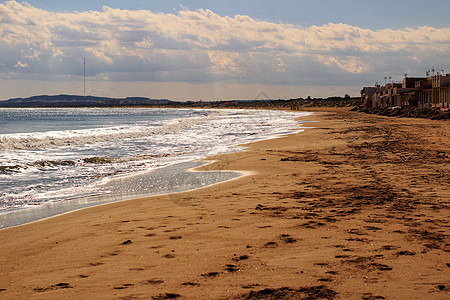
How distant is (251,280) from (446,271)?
1.96 metres

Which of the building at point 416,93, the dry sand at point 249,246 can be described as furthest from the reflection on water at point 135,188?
the building at point 416,93

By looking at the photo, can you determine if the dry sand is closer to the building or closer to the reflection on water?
the reflection on water

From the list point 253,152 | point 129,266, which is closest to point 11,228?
point 129,266

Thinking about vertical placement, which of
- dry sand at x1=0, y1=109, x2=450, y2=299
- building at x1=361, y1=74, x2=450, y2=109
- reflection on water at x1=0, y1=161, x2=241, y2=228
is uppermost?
building at x1=361, y1=74, x2=450, y2=109

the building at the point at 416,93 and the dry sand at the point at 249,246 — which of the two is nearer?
the dry sand at the point at 249,246

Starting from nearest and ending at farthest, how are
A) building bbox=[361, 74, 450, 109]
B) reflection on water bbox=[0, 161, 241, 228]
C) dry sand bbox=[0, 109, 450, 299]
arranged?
dry sand bbox=[0, 109, 450, 299] → reflection on water bbox=[0, 161, 241, 228] → building bbox=[361, 74, 450, 109]

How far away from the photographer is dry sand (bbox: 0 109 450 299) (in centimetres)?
420

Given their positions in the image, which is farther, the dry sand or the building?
the building

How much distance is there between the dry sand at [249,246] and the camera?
4199 millimetres

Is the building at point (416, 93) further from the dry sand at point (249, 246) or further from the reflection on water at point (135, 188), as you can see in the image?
the dry sand at point (249, 246)

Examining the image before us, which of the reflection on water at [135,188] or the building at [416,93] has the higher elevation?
the building at [416,93]

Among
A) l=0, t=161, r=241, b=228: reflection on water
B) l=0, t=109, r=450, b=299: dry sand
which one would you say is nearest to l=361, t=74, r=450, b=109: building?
l=0, t=161, r=241, b=228: reflection on water

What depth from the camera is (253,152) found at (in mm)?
18156

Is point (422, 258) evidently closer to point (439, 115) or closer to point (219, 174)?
point (219, 174)
